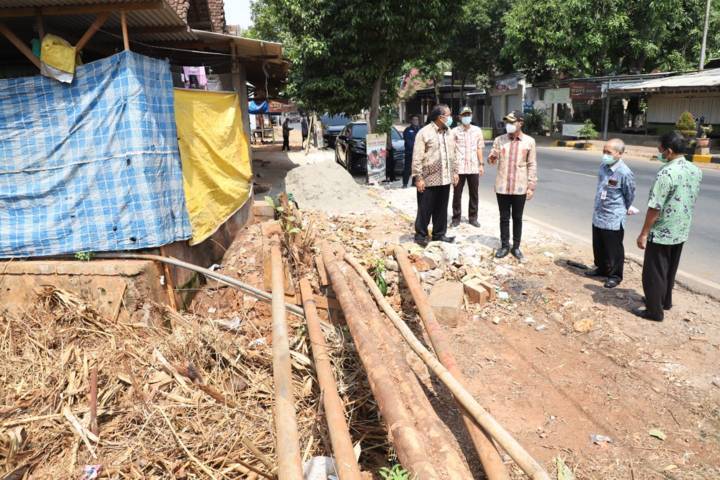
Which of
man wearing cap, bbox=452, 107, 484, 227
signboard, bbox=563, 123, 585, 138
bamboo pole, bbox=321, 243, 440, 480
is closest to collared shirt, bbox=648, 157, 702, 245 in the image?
bamboo pole, bbox=321, 243, 440, 480

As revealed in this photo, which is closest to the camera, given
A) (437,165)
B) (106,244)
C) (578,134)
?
(106,244)

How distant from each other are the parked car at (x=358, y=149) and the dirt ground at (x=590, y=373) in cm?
799

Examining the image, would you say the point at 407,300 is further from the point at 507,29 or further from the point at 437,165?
the point at 507,29

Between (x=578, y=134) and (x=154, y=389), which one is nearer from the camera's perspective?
(x=154, y=389)

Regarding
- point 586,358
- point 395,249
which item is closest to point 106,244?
point 395,249

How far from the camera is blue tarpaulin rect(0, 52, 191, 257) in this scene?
464 cm

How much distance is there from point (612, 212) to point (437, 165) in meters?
2.12

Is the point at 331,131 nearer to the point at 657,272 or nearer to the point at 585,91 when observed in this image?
the point at 585,91

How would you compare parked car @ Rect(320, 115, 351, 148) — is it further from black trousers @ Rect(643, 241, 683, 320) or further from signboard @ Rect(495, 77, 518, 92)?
black trousers @ Rect(643, 241, 683, 320)

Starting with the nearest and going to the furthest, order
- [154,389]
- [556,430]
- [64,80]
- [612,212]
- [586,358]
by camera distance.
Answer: [556,430], [154,389], [586,358], [64,80], [612,212]

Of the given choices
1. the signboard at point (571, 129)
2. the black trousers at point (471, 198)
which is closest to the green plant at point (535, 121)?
the signboard at point (571, 129)

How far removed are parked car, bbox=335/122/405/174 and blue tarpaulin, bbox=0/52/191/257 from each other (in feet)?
30.6

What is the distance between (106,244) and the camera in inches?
193

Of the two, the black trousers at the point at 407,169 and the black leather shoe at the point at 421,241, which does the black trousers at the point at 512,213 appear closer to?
the black leather shoe at the point at 421,241
